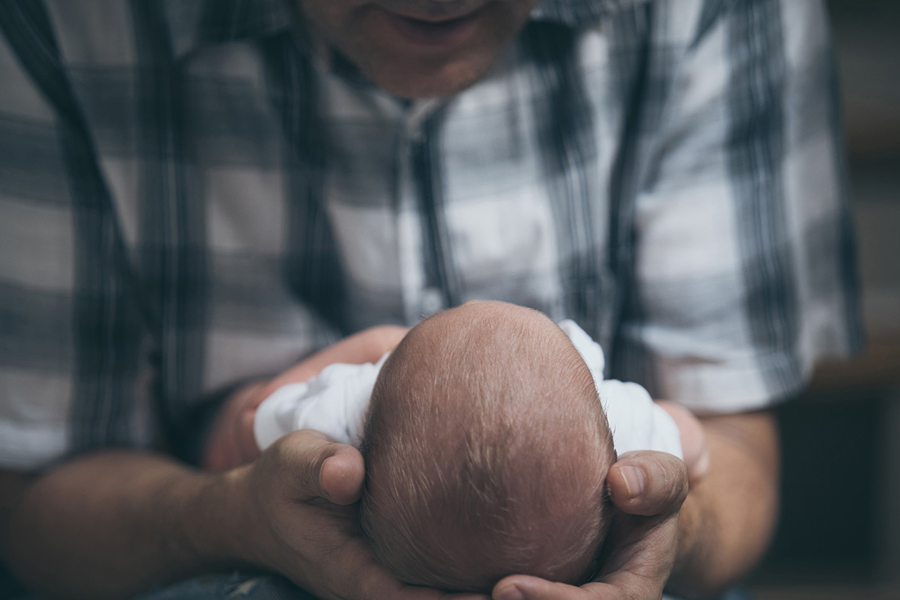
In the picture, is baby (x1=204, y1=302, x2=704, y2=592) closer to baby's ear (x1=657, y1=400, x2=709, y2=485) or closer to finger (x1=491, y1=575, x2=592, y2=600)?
finger (x1=491, y1=575, x2=592, y2=600)

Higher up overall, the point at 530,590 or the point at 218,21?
the point at 218,21

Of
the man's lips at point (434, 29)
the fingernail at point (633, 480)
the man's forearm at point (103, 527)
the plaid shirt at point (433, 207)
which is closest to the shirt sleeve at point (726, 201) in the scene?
the plaid shirt at point (433, 207)

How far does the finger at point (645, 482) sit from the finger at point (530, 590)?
2.6 inches

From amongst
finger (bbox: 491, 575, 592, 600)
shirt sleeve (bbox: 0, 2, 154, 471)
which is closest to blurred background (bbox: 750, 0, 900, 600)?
finger (bbox: 491, 575, 592, 600)

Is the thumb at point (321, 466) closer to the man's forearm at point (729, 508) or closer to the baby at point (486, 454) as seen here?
the baby at point (486, 454)

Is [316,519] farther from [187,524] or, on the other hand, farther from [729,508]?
[729,508]

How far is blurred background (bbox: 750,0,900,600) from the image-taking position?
4.27 feet

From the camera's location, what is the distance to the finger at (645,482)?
1.45 ft

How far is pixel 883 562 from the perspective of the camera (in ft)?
4.77

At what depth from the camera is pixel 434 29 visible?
648 millimetres

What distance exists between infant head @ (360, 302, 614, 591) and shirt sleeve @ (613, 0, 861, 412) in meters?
0.39

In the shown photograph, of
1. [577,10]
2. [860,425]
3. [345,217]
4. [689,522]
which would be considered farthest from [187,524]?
[860,425]

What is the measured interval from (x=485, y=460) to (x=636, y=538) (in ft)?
0.45

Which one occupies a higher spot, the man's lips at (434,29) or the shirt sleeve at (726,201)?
the man's lips at (434,29)
